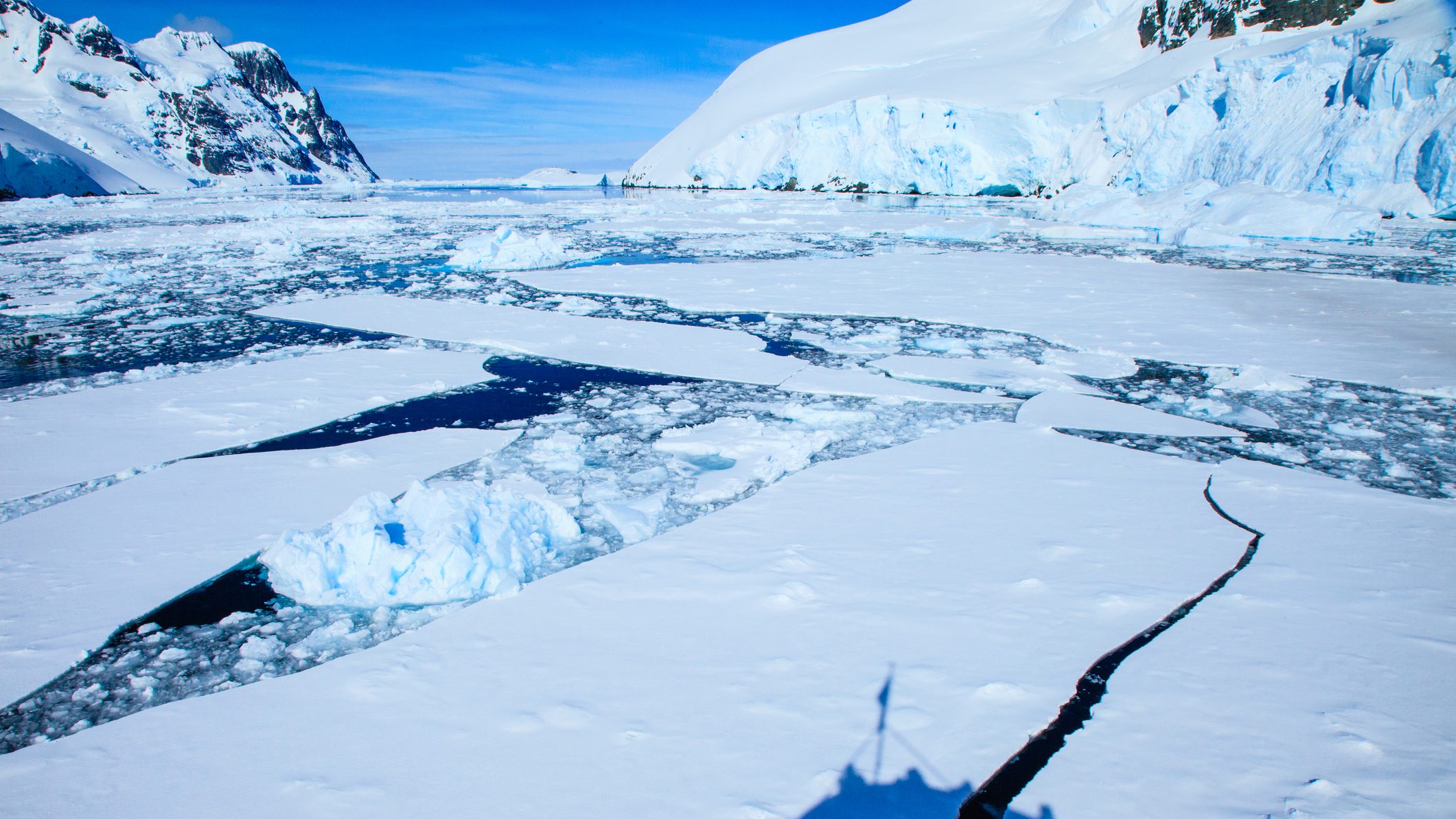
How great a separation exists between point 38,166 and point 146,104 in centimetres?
4501

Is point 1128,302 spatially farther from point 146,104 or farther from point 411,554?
point 146,104

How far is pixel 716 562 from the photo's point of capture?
95.3 inches

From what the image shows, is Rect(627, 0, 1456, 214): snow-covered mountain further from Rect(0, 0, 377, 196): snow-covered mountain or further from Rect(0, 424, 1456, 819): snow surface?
Rect(0, 0, 377, 196): snow-covered mountain

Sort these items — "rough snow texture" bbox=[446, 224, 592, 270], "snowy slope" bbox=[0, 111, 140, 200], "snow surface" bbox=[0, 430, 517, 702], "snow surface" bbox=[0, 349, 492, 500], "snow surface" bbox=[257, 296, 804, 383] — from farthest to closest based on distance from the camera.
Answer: "snowy slope" bbox=[0, 111, 140, 200] < "rough snow texture" bbox=[446, 224, 592, 270] < "snow surface" bbox=[257, 296, 804, 383] < "snow surface" bbox=[0, 349, 492, 500] < "snow surface" bbox=[0, 430, 517, 702]

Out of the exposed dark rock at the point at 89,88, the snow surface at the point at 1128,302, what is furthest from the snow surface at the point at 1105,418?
the exposed dark rock at the point at 89,88

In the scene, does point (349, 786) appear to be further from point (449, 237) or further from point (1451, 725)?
point (449, 237)

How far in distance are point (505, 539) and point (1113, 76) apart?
3745 cm

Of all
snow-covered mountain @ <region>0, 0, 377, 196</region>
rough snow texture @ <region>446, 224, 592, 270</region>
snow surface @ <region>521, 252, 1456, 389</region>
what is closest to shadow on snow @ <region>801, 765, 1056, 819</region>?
snow surface @ <region>521, 252, 1456, 389</region>

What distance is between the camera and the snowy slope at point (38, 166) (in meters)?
38.0

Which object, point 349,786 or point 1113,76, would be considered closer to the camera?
point 349,786

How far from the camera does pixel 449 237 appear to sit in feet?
45.4

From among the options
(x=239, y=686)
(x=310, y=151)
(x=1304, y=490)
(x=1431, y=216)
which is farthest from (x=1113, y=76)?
(x=310, y=151)

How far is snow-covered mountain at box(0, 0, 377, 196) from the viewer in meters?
60.6

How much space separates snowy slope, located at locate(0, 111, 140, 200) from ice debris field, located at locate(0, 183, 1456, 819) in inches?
1781
